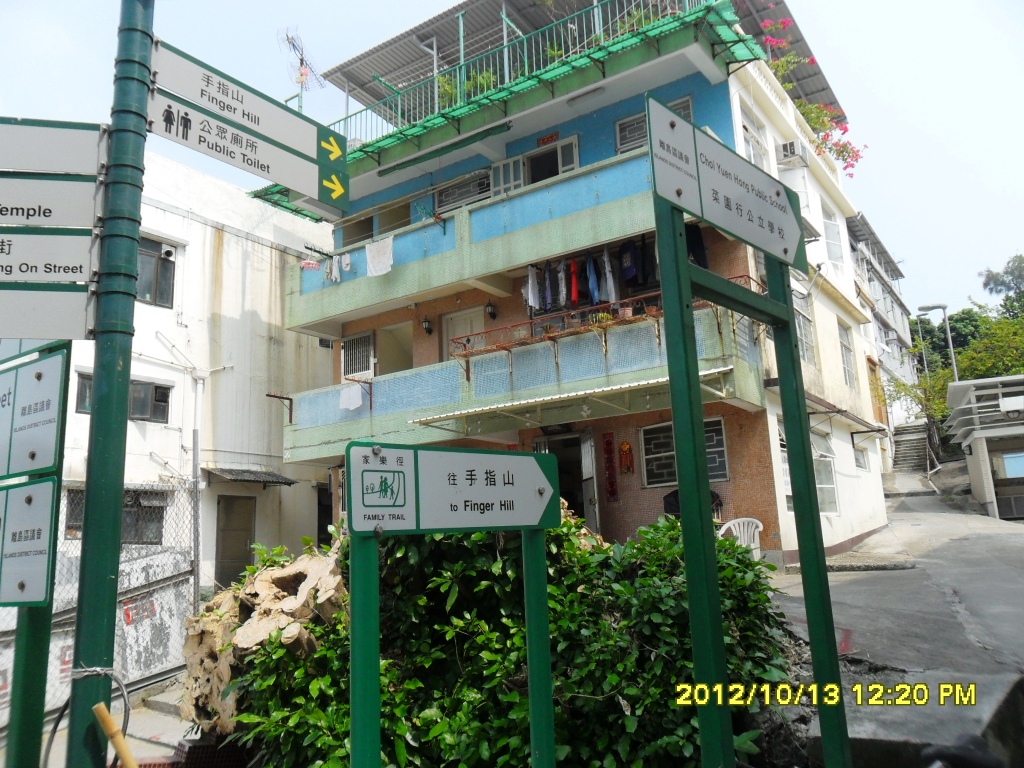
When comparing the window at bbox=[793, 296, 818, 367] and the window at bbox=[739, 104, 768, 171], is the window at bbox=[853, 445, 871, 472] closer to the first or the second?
the window at bbox=[793, 296, 818, 367]

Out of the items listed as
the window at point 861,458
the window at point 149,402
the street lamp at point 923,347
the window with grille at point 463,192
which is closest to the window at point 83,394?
the window at point 149,402

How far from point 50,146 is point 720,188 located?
2947 millimetres

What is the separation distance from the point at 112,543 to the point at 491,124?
13429 millimetres

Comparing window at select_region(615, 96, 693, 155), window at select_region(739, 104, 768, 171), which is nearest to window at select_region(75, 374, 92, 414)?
window at select_region(615, 96, 693, 155)

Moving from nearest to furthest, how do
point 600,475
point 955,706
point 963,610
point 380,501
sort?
point 380,501 → point 955,706 → point 963,610 → point 600,475

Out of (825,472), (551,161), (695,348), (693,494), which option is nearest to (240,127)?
(695,348)

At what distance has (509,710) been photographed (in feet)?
14.0

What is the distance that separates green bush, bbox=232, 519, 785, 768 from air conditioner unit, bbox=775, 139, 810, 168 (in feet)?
41.2

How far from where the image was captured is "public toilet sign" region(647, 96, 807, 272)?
313 centimetres

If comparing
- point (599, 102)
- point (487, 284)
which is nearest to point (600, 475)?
point (487, 284)

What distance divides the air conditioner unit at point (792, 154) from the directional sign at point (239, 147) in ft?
44.1

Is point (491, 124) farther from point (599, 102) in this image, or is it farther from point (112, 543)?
point (112, 543)

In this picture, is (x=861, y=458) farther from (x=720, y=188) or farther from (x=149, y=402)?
(x=720, y=188)

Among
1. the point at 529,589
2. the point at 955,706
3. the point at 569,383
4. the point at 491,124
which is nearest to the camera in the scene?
the point at 529,589
